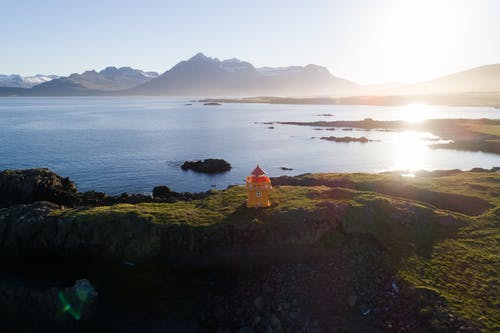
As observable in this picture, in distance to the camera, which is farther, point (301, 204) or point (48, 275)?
point (301, 204)

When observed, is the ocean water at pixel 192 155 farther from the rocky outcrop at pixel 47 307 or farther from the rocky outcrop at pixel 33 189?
the rocky outcrop at pixel 47 307

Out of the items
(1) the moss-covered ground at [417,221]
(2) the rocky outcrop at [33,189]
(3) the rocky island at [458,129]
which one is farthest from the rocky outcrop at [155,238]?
(3) the rocky island at [458,129]

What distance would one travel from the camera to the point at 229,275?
27.3m

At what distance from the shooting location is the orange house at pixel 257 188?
107 ft

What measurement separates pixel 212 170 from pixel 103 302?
47.7 metres

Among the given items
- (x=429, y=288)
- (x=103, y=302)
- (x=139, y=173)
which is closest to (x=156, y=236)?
(x=103, y=302)

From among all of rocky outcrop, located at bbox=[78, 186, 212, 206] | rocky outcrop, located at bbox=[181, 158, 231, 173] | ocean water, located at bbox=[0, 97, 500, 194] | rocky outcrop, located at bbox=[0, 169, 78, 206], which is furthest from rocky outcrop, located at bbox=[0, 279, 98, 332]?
rocky outcrop, located at bbox=[181, 158, 231, 173]

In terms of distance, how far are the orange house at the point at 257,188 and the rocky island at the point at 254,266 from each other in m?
1.22

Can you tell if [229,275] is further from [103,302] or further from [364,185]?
[364,185]

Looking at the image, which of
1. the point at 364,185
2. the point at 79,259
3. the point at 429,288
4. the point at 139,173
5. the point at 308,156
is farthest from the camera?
the point at 308,156

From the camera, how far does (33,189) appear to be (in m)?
47.6

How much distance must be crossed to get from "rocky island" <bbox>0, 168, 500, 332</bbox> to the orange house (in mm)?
1223

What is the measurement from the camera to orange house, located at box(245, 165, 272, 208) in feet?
107

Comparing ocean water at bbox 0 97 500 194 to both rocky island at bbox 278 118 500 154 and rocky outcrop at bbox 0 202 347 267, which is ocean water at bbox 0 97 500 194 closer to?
rocky island at bbox 278 118 500 154
